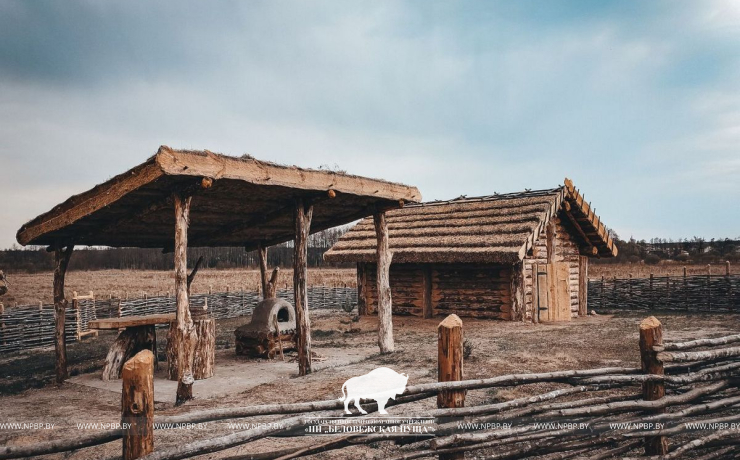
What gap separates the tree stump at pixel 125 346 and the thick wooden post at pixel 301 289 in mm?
2820

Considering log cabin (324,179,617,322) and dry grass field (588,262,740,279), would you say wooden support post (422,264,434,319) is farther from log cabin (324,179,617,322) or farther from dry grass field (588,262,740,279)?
dry grass field (588,262,740,279)

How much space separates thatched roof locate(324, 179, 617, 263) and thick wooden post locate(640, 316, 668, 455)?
8.62m

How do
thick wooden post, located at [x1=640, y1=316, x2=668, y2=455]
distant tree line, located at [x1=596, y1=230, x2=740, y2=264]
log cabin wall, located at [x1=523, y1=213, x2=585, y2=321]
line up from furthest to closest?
distant tree line, located at [x1=596, y1=230, x2=740, y2=264]
log cabin wall, located at [x1=523, y1=213, x2=585, y2=321]
thick wooden post, located at [x1=640, y1=316, x2=668, y2=455]

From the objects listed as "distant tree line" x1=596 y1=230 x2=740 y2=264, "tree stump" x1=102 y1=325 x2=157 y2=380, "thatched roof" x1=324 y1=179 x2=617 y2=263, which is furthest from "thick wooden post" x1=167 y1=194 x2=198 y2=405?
"distant tree line" x1=596 y1=230 x2=740 y2=264

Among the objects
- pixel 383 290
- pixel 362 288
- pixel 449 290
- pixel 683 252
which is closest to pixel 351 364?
pixel 383 290

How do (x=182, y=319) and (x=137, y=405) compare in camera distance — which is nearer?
(x=137, y=405)

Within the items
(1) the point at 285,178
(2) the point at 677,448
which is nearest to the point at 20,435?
(1) the point at 285,178

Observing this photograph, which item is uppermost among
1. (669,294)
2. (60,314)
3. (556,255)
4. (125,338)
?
(556,255)

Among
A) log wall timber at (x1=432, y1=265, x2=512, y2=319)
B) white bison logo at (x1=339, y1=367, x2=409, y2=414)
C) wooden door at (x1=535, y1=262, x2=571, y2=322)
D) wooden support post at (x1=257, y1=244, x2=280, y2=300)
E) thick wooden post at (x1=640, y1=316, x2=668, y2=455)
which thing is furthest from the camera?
wooden door at (x1=535, y1=262, x2=571, y2=322)

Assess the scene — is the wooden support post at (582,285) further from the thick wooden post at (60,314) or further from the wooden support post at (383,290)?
the thick wooden post at (60,314)

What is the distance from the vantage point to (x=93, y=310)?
14.8m

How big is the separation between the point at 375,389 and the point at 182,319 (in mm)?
3631

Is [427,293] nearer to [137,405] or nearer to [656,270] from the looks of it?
[137,405]

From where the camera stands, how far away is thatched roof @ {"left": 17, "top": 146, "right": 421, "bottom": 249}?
19.2ft
